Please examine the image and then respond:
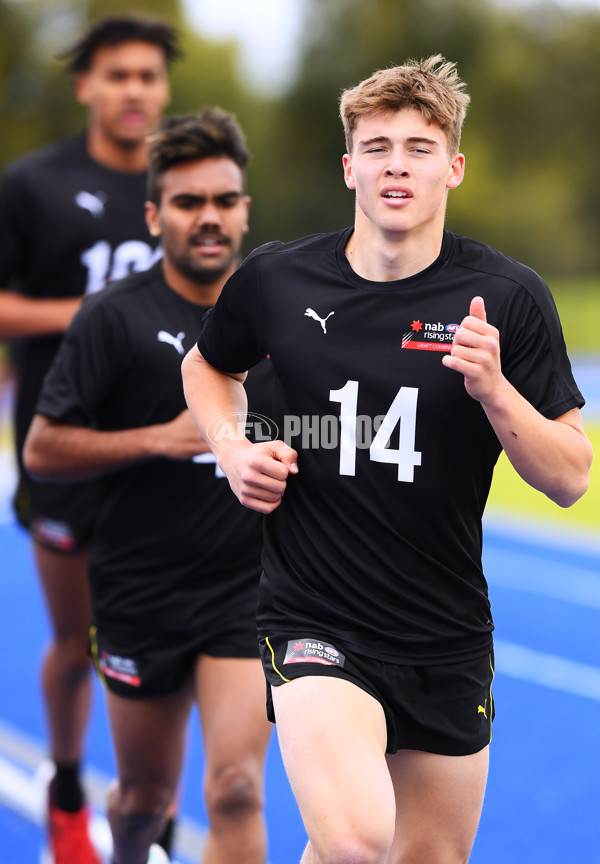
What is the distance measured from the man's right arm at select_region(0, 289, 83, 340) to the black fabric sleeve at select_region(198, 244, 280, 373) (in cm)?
173

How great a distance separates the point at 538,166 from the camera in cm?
4434

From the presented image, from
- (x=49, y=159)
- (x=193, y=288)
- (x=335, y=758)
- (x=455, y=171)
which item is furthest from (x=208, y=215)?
(x=335, y=758)

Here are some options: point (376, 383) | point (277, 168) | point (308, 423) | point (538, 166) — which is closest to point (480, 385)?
point (376, 383)

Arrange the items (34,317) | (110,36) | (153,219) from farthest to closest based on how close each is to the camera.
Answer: (110,36) → (34,317) → (153,219)

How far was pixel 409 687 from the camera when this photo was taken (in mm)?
2699

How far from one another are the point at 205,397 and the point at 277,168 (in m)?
37.3

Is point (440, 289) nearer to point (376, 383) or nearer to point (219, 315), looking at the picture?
point (376, 383)

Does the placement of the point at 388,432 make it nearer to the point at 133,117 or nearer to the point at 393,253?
the point at 393,253

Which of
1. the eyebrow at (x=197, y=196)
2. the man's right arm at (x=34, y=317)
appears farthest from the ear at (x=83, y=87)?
the eyebrow at (x=197, y=196)

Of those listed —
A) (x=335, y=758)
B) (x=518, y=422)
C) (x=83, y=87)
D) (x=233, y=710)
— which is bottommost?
(x=233, y=710)

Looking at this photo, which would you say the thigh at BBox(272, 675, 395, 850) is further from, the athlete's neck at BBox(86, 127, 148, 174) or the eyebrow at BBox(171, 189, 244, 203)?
the athlete's neck at BBox(86, 127, 148, 174)

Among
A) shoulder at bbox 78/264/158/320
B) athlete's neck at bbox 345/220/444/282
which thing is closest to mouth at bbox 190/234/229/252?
shoulder at bbox 78/264/158/320

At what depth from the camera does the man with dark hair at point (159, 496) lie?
11.6 ft

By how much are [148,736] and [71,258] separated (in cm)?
208
